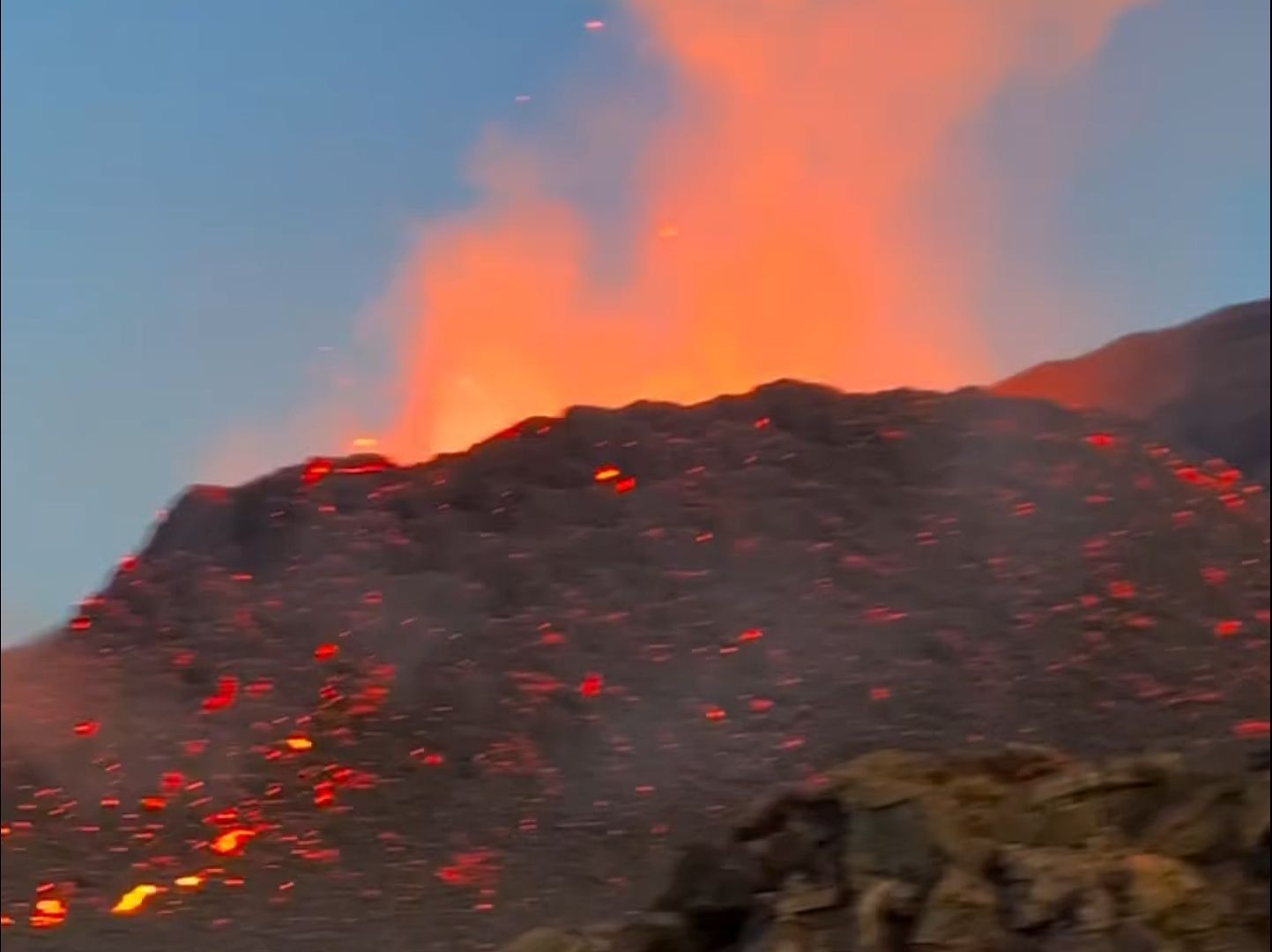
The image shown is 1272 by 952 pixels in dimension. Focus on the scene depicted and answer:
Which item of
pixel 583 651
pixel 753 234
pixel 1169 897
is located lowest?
pixel 1169 897

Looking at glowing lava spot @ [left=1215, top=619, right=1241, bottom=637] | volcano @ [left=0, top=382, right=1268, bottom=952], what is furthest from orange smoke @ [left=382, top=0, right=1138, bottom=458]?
glowing lava spot @ [left=1215, top=619, right=1241, bottom=637]

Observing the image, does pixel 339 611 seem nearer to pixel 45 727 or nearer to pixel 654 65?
pixel 45 727

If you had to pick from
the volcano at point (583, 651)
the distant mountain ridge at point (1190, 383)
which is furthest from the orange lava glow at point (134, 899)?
the distant mountain ridge at point (1190, 383)

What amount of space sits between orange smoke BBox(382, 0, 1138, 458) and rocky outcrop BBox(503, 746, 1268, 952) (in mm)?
207

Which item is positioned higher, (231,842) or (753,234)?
(753,234)

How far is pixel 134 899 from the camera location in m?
0.60

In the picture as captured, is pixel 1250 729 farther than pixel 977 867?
Yes

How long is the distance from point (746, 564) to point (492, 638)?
118 millimetres

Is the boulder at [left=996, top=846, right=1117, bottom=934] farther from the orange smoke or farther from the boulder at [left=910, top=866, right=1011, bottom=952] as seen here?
the orange smoke

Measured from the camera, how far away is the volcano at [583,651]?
24.6 inches

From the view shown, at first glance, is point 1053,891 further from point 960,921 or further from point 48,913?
point 48,913

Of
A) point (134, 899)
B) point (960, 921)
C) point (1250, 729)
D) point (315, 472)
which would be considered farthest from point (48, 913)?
point (1250, 729)

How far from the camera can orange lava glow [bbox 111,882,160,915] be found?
1.97ft

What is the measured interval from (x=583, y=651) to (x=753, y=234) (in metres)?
0.21
